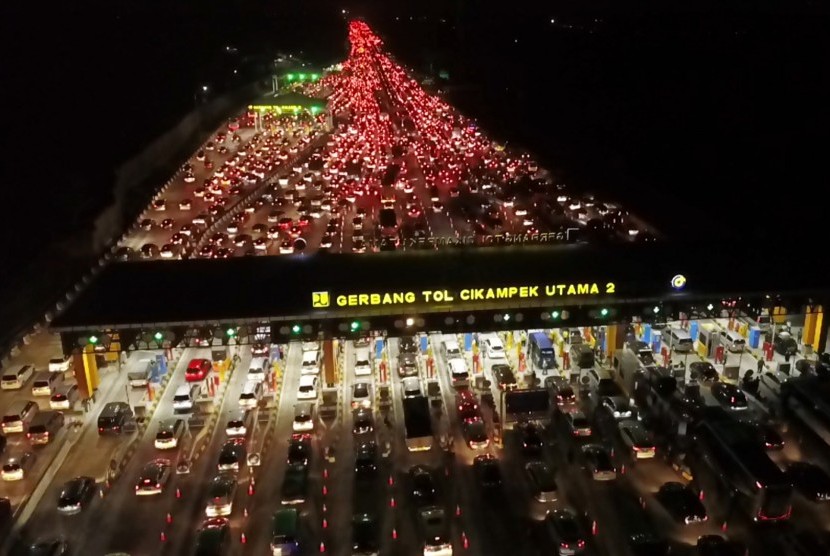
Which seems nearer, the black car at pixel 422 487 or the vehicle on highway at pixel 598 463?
the black car at pixel 422 487

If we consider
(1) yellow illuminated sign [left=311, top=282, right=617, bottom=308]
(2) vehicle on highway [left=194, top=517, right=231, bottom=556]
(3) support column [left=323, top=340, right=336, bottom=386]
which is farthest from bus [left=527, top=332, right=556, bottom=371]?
(2) vehicle on highway [left=194, top=517, right=231, bottom=556]

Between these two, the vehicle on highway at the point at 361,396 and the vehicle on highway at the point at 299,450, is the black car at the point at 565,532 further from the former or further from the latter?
the vehicle on highway at the point at 361,396

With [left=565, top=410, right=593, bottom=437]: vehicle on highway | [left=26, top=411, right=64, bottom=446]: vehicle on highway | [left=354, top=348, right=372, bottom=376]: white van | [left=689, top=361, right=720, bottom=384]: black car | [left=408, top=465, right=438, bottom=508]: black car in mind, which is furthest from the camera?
[left=354, top=348, right=372, bottom=376]: white van

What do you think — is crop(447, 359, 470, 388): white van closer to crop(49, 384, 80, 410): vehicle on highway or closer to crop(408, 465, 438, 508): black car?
crop(408, 465, 438, 508): black car

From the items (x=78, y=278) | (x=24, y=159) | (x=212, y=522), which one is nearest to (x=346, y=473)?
(x=212, y=522)

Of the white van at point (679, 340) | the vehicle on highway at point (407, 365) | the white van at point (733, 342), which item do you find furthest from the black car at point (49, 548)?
the white van at point (733, 342)
